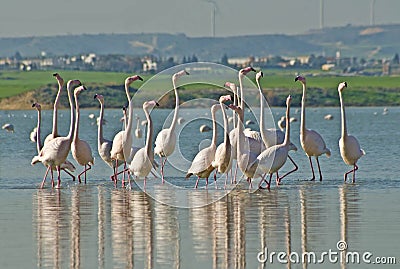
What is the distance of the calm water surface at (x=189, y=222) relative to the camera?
13281 millimetres

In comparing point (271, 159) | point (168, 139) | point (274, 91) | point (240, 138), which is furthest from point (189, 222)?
point (274, 91)

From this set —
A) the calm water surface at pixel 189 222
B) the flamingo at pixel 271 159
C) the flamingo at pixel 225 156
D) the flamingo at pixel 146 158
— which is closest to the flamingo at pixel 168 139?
the calm water surface at pixel 189 222

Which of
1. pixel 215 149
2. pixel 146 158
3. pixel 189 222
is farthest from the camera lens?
pixel 215 149

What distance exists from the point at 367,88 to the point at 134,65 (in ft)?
206

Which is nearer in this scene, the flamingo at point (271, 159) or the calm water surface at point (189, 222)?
the calm water surface at point (189, 222)

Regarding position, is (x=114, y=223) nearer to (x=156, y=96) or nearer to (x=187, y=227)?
(x=187, y=227)

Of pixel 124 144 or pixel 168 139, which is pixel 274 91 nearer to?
pixel 168 139

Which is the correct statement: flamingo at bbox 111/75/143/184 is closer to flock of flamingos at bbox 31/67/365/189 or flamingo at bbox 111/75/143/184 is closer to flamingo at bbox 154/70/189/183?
flock of flamingos at bbox 31/67/365/189

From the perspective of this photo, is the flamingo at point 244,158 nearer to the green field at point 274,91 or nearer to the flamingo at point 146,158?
the flamingo at point 146,158

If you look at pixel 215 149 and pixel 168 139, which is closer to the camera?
pixel 215 149

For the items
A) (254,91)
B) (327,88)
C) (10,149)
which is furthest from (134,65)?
(254,91)

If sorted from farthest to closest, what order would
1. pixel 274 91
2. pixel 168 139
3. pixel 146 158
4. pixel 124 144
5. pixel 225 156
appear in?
pixel 274 91, pixel 168 139, pixel 124 144, pixel 146 158, pixel 225 156

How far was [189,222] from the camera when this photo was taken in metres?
16.1

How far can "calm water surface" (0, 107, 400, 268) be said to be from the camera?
13281mm
